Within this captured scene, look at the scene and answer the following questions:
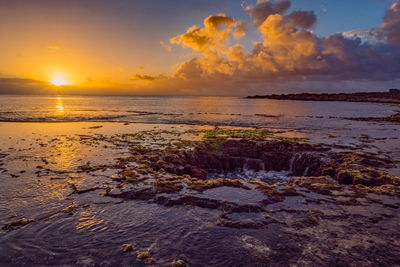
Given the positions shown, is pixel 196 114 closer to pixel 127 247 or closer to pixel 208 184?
pixel 208 184

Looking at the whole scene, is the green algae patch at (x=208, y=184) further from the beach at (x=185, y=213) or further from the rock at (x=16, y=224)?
the rock at (x=16, y=224)

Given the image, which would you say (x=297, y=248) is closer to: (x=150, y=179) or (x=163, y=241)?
(x=163, y=241)

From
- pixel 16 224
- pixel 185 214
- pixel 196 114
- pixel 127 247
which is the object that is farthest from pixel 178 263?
pixel 196 114

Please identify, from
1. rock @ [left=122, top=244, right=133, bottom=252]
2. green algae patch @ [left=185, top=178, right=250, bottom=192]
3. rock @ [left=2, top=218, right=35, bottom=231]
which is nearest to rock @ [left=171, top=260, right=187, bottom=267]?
rock @ [left=122, top=244, right=133, bottom=252]

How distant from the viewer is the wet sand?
6.18m

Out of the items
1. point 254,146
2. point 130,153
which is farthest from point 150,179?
point 254,146

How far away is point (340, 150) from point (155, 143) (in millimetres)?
15633

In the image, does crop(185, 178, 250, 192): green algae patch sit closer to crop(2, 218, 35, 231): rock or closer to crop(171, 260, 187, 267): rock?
crop(171, 260, 187, 267): rock

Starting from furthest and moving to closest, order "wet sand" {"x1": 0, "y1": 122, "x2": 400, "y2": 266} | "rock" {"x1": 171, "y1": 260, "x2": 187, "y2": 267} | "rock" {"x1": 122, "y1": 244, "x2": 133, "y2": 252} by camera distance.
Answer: "rock" {"x1": 122, "y1": 244, "x2": 133, "y2": 252}
"wet sand" {"x1": 0, "y1": 122, "x2": 400, "y2": 266}
"rock" {"x1": 171, "y1": 260, "x2": 187, "y2": 267}

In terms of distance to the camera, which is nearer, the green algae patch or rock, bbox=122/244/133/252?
rock, bbox=122/244/133/252

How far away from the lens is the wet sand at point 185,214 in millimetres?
6179

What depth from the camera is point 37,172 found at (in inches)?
490

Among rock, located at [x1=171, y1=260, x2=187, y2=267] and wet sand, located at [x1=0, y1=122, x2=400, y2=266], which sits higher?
wet sand, located at [x1=0, y1=122, x2=400, y2=266]

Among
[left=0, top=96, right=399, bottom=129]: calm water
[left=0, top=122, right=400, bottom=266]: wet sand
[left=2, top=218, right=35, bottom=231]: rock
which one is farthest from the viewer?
[left=0, top=96, right=399, bottom=129]: calm water
